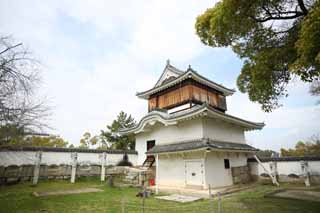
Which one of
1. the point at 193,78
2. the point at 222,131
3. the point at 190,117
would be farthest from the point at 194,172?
the point at 193,78

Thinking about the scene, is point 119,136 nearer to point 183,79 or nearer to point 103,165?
point 103,165

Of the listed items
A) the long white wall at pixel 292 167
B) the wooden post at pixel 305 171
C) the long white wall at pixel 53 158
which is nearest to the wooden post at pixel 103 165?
the long white wall at pixel 53 158

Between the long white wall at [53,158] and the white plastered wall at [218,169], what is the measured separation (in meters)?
8.25

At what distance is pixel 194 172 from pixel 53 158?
34.4ft

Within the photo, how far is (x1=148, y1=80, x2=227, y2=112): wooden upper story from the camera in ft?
49.0

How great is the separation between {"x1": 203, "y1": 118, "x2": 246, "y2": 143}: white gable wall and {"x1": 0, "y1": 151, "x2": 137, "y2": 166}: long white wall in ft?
27.3

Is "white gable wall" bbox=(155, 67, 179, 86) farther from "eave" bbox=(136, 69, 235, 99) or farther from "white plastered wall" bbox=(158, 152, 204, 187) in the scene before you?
"white plastered wall" bbox=(158, 152, 204, 187)

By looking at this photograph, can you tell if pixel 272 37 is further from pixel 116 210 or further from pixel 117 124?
pixel 117 124

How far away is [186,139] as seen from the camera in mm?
13727

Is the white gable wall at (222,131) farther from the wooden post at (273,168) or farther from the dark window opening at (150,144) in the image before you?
the dark window opening at (150,144)

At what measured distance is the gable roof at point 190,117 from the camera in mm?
12109

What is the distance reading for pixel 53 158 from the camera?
14.5 meters

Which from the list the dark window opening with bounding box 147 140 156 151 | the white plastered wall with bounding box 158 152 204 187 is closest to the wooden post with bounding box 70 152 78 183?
the dark window opening with bounding box 147 140 156 151

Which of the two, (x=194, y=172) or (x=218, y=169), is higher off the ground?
(x=218, y=169)
